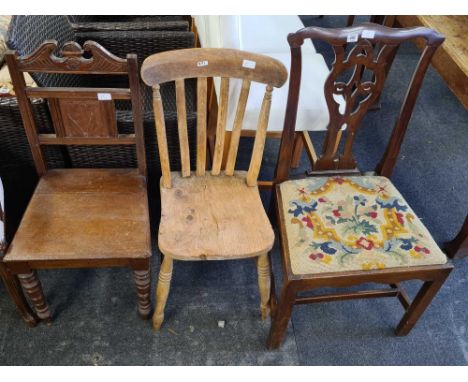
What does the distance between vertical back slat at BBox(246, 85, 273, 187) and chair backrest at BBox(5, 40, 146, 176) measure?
0.38 m

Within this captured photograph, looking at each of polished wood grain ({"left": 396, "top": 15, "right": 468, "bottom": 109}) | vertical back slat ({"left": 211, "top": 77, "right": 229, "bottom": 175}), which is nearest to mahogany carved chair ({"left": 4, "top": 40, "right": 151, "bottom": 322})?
vertical back slat ({"left": 211, "top": 77, "right": 229, "bottom": 175})

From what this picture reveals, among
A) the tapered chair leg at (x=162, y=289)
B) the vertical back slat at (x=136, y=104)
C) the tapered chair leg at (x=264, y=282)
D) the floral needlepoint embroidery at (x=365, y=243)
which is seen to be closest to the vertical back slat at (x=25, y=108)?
the vertical back slat at (x=136, y=104)

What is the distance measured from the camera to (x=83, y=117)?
132cm

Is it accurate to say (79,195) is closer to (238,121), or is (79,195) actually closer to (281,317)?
(238,121)

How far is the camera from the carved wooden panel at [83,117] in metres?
1.29

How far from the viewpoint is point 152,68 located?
1158 mm

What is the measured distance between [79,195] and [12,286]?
13.7 inches

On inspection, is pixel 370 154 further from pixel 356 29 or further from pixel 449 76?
pixel 356 29

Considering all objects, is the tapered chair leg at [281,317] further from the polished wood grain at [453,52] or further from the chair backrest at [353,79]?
the polished wood grain at [453,52]

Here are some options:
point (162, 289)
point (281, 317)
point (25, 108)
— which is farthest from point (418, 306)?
point (25, 108)

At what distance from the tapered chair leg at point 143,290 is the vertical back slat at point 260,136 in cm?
45

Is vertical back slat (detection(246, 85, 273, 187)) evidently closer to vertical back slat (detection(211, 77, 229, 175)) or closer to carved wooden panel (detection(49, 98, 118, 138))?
vertical back slat (detection(211, 77, 229, 175))

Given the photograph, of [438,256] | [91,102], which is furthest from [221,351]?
[91,102]

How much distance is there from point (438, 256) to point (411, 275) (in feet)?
0.32
